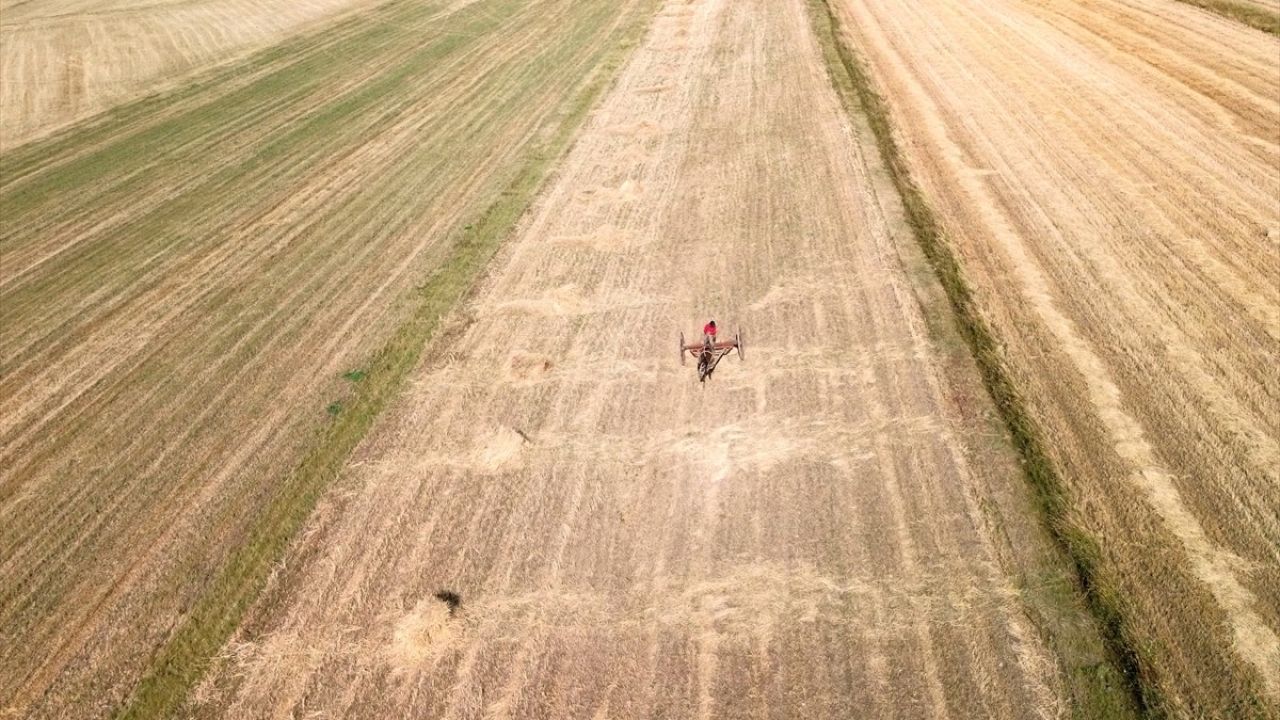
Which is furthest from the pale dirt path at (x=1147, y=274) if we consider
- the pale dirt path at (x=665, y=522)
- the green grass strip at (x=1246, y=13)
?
the pale dirt path at (x=665, y=522)

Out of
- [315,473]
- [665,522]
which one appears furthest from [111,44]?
[665,522]

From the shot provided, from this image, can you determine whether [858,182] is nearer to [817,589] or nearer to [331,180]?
[817,589]

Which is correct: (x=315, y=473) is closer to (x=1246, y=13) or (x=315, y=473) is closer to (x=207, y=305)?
(x=207, y=305)

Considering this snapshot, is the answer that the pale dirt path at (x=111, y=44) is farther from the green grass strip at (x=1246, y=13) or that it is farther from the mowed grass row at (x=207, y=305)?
the green grass strip at (x=1246, y=13)

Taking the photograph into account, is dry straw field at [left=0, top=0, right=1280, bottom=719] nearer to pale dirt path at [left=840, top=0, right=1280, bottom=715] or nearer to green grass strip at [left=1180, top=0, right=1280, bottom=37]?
pale dirt path at [left=840, top=0, right=1280, bottom=715]

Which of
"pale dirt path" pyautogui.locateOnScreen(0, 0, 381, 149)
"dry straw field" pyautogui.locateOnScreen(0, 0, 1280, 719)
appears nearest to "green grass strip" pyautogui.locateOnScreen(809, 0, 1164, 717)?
"dry straw field" pyautogui.locateOnScreen(0, 0, 1280, 719)

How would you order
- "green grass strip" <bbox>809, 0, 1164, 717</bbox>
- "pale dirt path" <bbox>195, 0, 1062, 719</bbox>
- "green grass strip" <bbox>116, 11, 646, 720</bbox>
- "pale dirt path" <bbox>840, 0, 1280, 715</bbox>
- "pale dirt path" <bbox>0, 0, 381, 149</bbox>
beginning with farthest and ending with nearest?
"pale dirt path" <bbox>0, 0, 381, 149</bbox> → "green grass strip" <bbox>116, 11, 646, 720</bbox> → "pale dirt path" <bbox>840, 0, 1280, 715</bbox> → "pale dirt path" <bbox>195, 0, 1062, 719</bbox> → "green grass strip" <bbox>809, 0, 1164, 717</bbox>
